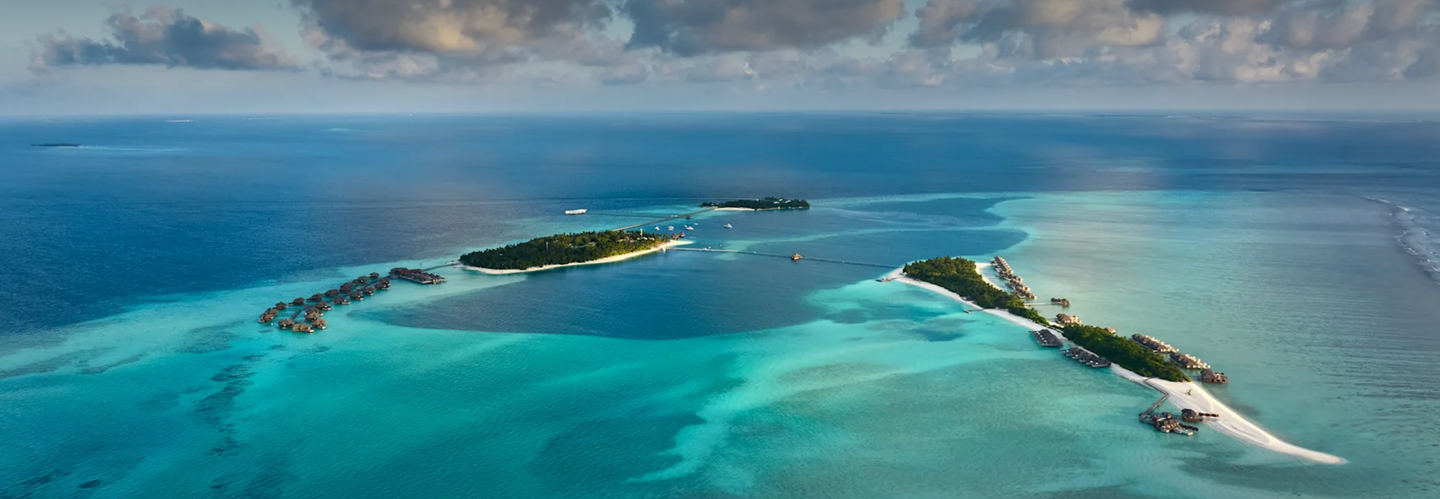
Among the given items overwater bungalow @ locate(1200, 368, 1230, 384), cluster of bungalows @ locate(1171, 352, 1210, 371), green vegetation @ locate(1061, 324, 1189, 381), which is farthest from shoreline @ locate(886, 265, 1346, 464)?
cluster of bungalows @ locate(1171, 352, 1210, 371)

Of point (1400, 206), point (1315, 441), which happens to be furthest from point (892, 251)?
point (1400, 206)

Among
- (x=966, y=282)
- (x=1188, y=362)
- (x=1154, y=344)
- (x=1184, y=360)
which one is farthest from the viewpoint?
(x=966, y=282)

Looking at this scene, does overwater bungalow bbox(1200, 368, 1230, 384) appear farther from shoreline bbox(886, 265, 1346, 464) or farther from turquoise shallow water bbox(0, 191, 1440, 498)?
shoreline bbox(886, 265, 1346, 464)

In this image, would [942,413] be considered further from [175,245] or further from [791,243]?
[175,245]

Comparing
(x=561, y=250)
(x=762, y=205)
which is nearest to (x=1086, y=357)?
(x=561, y=250)

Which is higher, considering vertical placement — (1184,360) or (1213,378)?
(1184,360)

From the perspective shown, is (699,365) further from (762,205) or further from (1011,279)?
(762,205)

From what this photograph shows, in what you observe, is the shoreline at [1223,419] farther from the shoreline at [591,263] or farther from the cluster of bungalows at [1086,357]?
the shoreline at [591,263]
